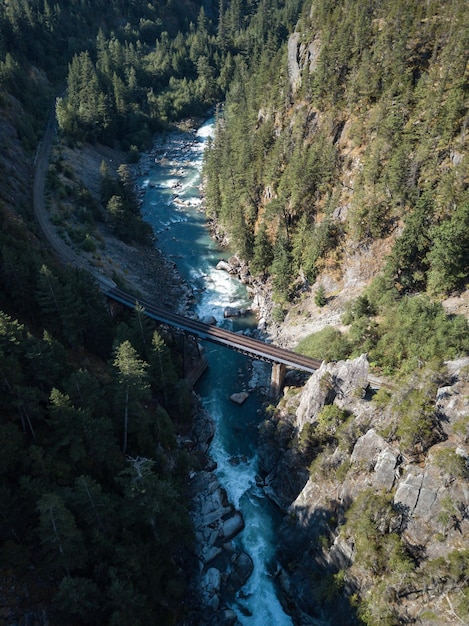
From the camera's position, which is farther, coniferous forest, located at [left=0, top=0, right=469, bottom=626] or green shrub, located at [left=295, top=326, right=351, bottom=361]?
green shrub, located at [left=295, top=326, right=351, bottom=361]

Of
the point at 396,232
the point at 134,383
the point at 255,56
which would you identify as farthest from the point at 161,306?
the point at 255,56

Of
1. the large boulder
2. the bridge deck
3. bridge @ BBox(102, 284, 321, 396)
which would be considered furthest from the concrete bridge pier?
the large boulder

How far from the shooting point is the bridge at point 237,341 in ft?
169

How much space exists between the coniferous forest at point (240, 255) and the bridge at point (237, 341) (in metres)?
3.44

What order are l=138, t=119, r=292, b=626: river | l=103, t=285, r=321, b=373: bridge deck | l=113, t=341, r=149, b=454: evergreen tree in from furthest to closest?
1. l=103, t=285, r=321, b=373: bridge deck
2. l=138, t=119, r=292, b=626: river
3. l=113, t=341, r=149, b=454: evergreen tree

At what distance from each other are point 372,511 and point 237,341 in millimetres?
29196

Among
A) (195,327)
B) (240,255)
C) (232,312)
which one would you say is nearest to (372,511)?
(195,327)

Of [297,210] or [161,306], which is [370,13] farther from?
[161,306]

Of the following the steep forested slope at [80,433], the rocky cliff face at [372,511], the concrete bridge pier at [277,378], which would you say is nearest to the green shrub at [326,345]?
the concrete bridge pier at [277,378]

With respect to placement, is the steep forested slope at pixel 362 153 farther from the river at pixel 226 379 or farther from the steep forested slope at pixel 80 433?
the steep forested slope at pixel 80 433

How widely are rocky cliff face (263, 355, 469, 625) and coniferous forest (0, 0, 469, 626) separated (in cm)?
209

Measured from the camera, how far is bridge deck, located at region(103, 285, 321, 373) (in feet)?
168

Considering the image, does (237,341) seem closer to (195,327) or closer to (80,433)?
(195,327)

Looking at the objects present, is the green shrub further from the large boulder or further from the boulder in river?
the boulder in river
